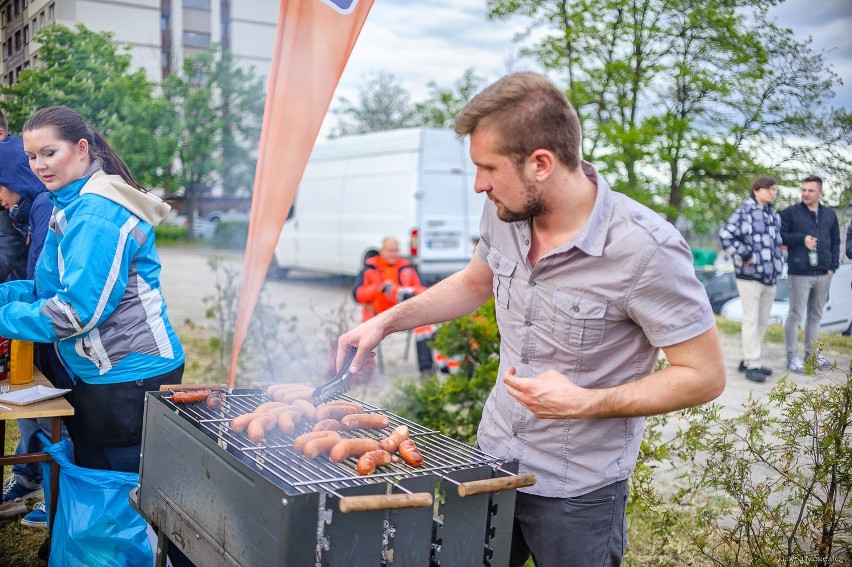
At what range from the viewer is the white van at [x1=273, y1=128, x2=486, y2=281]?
39.7 feet

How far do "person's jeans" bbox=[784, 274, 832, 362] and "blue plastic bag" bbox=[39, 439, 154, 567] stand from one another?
6085 millimetres

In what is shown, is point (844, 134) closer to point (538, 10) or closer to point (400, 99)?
point (538, 10)

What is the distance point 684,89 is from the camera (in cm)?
761

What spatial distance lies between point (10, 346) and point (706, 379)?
11.6 ft

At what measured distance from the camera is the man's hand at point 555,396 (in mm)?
1823

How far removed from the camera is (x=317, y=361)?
636cm

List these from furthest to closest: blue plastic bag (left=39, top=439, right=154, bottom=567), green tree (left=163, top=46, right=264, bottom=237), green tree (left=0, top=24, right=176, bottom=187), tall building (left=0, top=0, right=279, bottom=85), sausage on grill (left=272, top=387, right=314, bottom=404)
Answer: green tree (left=163, top=46, right=264, bottom=237) < green tree (left=0, top=24, right=176, bottom=187) < tall building (left=0, top=0, right=279, bottom=85) < blue plastic bag (left=39, top=439, right=154, bottom=567) < sausage on grill (left=272, top=387, right=314, bottom=404)

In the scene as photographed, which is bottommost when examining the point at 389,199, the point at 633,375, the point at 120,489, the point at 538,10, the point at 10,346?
the point at 120,489

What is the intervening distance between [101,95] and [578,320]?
4.80 metres

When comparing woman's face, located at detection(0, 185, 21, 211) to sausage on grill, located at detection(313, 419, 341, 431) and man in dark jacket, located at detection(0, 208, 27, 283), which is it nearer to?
man in dark jacket, located at detection(0, 208, 27, 283)

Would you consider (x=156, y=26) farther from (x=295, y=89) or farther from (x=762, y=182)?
(x=762, y=182)

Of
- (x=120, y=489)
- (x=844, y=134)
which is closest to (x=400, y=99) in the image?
(x=844, y=134)

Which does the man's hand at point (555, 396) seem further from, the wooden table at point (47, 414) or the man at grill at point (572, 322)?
the wooden table at point (47, 414)

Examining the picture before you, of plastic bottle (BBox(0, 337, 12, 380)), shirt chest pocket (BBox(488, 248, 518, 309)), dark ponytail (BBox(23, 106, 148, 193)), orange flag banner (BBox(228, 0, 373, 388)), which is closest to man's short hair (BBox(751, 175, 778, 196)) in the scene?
orange flag banner (BBox(228, 0, 373, 388))
